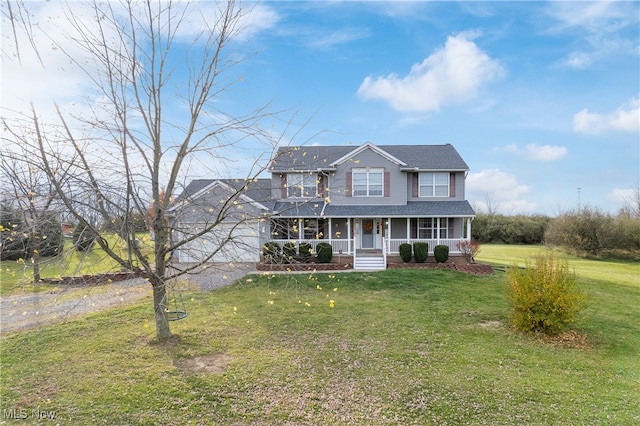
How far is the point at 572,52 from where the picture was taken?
37.8 feet

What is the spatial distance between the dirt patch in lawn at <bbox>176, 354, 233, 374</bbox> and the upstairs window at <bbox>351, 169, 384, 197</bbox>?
13842mm

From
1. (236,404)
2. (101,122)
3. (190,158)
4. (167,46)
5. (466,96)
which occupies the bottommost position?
(236,404)

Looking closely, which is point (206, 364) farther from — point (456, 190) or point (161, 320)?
point (456, 190)

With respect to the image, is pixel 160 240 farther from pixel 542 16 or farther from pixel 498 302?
pixel 542 16

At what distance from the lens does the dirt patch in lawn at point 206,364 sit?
627cm

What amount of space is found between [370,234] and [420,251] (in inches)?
127

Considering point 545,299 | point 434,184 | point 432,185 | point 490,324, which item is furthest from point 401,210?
point 545,299

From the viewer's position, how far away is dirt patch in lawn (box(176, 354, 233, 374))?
6.27 metres

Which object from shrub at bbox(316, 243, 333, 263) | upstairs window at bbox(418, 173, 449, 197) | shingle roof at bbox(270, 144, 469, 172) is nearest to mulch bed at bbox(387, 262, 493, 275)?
shrub at bbox(316, 243, 333, 263)

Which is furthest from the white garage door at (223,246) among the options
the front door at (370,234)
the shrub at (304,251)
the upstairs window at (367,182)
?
the front door at (370,234)

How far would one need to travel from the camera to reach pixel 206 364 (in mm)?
6531

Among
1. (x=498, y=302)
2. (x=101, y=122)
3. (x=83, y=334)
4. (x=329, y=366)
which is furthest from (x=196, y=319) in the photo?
(x=498, y=302)

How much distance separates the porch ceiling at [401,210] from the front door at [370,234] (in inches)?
41.2

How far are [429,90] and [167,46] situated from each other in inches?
393
